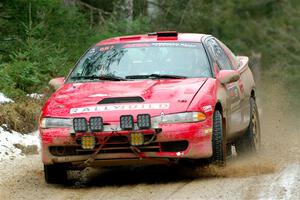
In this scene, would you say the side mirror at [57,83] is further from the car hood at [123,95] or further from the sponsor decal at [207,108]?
the sponsor decal at [207,108]

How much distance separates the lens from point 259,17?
30.3 metres

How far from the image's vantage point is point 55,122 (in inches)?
361

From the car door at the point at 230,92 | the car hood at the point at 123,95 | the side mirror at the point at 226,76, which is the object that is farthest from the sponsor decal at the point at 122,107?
the car door at the point at 230,92

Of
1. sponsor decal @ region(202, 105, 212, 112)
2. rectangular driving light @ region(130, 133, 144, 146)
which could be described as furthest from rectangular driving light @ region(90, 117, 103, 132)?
sponsor decal @ region(202, 105, 212, 112)

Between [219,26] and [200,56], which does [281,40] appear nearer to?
[219,26]

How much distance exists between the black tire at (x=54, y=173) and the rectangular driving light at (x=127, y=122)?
39.5 inches

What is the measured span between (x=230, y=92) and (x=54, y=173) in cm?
235

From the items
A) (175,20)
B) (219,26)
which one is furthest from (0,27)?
(219,26)

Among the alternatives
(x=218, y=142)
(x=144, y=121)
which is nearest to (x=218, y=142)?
(x=218, y=142)

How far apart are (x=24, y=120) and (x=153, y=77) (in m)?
3.69

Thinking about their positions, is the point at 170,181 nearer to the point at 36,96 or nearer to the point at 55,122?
the point at 55,122

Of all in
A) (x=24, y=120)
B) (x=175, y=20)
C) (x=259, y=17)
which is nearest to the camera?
(x=24, y=120)

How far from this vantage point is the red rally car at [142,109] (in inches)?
351

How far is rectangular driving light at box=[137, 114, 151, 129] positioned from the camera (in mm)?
8836
